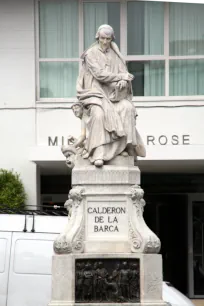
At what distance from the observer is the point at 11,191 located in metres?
25.2

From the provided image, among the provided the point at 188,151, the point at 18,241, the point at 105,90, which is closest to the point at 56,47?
the point at 188,151

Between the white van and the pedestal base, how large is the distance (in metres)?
2.71

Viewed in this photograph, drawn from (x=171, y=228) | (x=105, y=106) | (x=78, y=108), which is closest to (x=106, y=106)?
(x=105, y=106)

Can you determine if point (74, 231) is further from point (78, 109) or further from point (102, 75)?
point (102, 75)

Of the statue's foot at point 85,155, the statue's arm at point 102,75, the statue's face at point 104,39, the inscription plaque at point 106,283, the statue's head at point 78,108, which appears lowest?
the inscription plaque at point 106,283

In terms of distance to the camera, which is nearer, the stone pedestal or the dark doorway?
the stone pedestal

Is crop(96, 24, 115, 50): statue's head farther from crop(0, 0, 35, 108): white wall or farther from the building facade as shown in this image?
crop(0, 0, 35, 108): white wall

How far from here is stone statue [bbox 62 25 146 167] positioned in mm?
17078

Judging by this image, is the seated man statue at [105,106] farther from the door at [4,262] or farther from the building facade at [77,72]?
the building facade at [77,72]

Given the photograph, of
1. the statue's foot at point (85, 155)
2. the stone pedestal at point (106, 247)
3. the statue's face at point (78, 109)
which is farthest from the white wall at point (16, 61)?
the stone pedestal at point (106, 247)

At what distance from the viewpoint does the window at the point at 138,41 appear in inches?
1024

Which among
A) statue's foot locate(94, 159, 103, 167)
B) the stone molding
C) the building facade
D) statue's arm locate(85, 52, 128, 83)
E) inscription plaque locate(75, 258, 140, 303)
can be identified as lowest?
inscription plaque locate(75, 258, 140, 303)

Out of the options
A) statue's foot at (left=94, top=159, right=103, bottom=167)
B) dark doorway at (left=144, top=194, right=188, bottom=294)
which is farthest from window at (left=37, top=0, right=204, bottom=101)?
statue's foot at (left=94, top=159, right=103, bottom=167)

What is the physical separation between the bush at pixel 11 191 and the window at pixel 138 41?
1.99 meters
